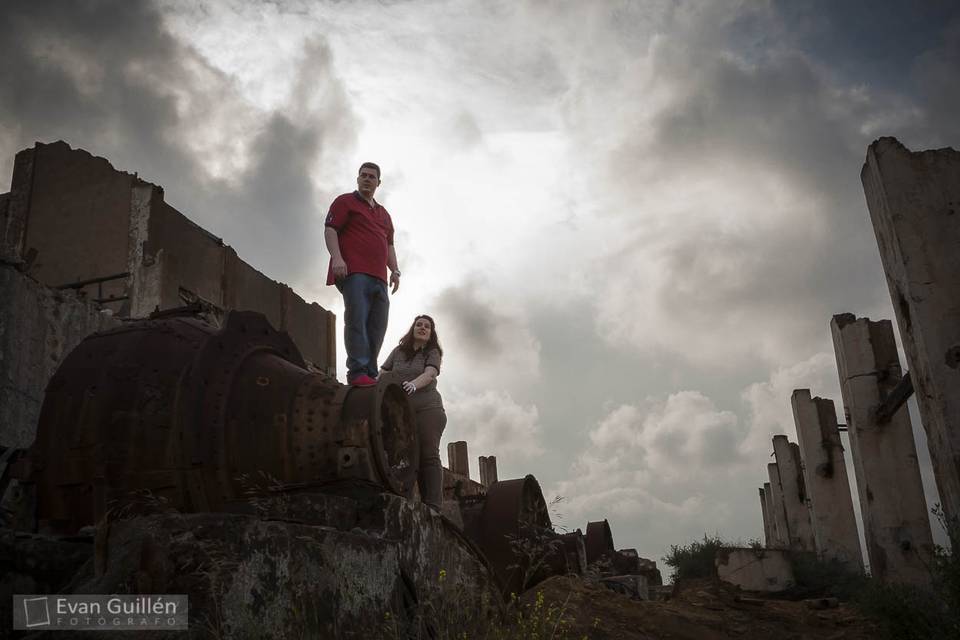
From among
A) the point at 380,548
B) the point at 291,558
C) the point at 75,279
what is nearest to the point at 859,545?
the point at 380,548

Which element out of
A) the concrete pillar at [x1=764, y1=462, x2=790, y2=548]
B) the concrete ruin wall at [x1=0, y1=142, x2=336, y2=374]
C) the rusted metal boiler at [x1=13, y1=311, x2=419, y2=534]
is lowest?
the rusted metal boiler at [x1=13, y1=311, x2=419, y2=534]

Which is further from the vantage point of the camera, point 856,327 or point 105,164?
point 105,164

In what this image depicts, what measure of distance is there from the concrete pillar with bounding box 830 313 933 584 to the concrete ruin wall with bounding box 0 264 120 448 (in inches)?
308

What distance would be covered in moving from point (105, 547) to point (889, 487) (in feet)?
25.5

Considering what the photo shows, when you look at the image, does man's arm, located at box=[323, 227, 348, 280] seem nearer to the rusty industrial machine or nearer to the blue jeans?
the blue jeans

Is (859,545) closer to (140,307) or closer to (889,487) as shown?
(889,487)

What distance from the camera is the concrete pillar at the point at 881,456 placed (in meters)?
7.87

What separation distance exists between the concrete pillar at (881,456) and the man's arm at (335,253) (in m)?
5.81

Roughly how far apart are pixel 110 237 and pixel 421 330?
7517mm

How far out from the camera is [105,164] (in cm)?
1202

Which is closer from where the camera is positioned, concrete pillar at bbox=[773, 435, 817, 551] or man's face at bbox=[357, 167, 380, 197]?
man's face at bbox=[357, 167, 380, 197]

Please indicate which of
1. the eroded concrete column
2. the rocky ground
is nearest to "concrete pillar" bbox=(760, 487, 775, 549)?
the eroded concrete column

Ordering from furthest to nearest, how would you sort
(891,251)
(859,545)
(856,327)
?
(859,545), (856,327), (891,251)

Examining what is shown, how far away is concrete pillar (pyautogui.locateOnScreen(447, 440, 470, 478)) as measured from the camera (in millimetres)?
20744
